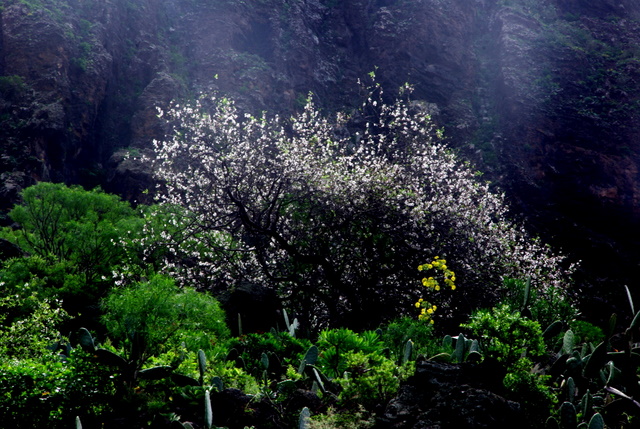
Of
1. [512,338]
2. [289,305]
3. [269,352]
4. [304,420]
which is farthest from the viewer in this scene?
[289,305]

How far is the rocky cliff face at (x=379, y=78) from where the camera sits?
3750cm

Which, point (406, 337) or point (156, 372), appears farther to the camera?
point (406, 337)

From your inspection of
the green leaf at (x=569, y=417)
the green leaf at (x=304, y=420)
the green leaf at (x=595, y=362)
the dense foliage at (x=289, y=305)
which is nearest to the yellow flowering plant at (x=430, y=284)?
the dense foliage at (x=289, y=305)

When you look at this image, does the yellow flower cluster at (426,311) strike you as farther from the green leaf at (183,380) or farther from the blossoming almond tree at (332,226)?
the green leaf at (183,380)

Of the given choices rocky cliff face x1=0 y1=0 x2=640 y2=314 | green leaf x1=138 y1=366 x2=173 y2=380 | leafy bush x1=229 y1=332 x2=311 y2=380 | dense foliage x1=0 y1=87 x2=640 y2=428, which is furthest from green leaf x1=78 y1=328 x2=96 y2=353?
rocky cliff face x1=0 y1=0 x2=640 y2=314

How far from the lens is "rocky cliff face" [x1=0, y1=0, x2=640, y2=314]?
123ft

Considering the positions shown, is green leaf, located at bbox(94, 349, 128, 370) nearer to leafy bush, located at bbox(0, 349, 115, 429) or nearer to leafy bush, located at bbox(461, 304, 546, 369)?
leafy bush, located at bbox(0, 349, 115, 429)

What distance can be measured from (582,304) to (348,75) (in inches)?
1374

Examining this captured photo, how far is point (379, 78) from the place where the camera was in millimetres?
50500

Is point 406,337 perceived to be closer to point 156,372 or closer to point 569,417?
point 569,417

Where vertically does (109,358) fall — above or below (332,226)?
above

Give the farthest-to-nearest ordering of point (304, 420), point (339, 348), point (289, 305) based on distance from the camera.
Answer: point (289, 305) < point (339, 348) < point (304, 420)

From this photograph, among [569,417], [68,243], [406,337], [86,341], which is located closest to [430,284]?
[406,337]

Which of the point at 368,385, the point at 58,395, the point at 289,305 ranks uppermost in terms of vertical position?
the point at 368,385
